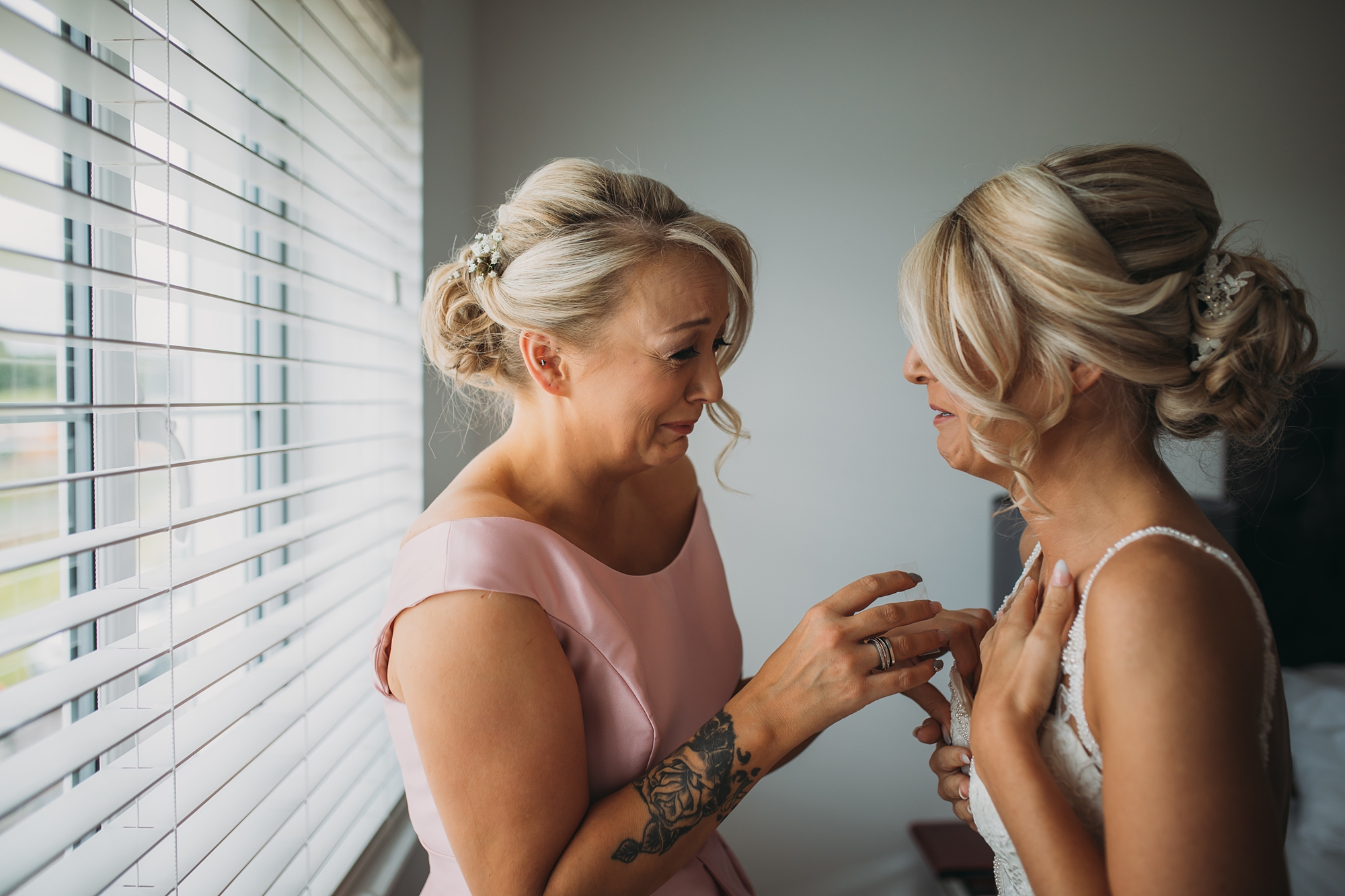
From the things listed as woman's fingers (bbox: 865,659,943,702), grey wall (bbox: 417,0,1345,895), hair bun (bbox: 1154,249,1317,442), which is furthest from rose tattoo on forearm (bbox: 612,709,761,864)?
grey wall (bbox: 417,0,1345,895)

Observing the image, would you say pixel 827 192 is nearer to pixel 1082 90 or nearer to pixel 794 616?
pixel 1082 90

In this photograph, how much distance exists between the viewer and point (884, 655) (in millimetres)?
894

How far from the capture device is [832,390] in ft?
7.52

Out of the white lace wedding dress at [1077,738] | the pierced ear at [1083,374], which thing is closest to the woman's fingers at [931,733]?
the white lace wedding dress at [1077,738]

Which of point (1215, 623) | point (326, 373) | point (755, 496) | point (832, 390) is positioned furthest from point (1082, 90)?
point (326, 373)

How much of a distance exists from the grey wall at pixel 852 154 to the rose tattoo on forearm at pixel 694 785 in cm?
144

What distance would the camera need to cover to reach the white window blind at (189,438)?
27.1 inches

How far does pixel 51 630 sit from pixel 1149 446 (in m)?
1.17

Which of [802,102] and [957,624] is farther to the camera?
[802,102]

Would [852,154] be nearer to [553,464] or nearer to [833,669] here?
[553,464]

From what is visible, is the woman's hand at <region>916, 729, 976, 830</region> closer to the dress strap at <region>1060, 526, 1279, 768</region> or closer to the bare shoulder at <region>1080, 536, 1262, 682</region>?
the dress strap at <region>1060, 526, 1279, 768</region>

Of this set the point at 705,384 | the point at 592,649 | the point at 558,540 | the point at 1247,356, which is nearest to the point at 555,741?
the point at 592,649

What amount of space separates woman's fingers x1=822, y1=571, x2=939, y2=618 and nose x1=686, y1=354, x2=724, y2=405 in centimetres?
33

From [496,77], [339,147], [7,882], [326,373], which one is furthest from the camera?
[496,77]
